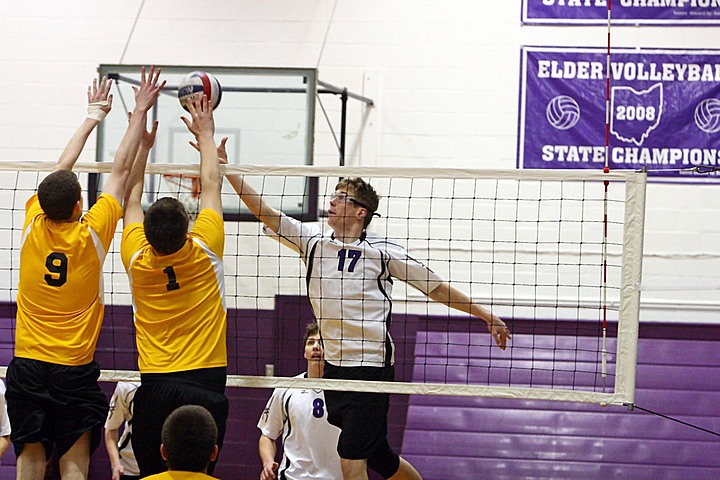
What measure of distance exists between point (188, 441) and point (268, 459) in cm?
340

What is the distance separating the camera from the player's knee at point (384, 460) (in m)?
6.15

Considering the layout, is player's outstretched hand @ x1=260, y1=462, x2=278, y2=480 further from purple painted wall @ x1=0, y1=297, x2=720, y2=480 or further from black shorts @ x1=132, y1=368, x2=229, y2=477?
black shorts @ x1=132, y1=368, x2=229, y2=477

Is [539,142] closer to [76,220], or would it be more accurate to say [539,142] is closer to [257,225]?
[257,225]

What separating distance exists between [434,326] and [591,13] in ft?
11.4

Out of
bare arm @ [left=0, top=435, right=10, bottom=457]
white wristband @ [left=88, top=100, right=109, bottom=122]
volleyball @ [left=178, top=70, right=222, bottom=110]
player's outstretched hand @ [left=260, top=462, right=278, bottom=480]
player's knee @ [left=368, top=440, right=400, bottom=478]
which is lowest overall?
bare arm @ [left=0, top=435, right=10, bottom=457]

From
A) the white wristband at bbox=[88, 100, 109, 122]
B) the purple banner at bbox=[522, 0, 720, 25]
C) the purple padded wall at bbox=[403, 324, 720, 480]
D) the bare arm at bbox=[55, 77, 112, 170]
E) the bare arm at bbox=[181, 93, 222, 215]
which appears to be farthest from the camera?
the purple banner at bbox=[522, 0, 720, 25]

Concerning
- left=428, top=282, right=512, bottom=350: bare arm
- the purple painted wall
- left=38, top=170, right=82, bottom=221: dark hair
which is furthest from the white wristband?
the purple painted wall

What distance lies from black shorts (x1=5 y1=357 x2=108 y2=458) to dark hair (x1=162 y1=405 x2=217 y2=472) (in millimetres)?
1338

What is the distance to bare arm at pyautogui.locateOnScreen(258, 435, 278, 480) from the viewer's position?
666cm

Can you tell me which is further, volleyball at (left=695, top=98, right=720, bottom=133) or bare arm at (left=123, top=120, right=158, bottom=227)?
volleyball at (left=695, top=98, right=720, bottom=133)

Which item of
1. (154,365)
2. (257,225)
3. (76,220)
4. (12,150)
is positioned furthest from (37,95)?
(154,365)

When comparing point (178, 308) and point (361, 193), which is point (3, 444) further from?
point (361, 193)

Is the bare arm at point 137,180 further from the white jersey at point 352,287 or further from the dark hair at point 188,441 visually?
the dark hair at point 188,441

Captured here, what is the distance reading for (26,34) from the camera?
10109 millimetres
